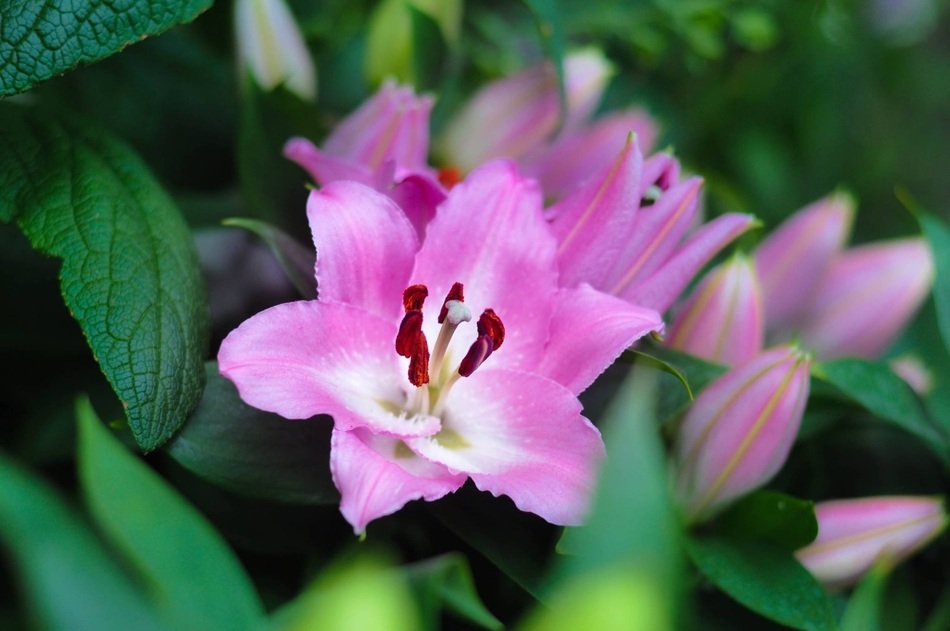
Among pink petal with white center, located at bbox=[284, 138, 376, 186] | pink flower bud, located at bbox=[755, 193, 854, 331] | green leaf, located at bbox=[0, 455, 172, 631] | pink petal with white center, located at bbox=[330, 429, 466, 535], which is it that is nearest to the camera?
green leaf, located at bbox=[0, 455, 172, 631]

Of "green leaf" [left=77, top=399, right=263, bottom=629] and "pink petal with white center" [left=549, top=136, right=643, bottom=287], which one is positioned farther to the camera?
"pink petal with white center" [left=549, top=136, right=643, bottom=287]

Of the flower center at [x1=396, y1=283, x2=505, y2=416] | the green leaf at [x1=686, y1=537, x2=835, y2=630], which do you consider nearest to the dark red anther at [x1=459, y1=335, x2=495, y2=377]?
the flower center at [x1=396, y1=283, x2=505, y2=416]

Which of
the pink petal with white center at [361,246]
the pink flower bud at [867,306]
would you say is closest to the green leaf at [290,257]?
the pink petal with white center at [361,246]

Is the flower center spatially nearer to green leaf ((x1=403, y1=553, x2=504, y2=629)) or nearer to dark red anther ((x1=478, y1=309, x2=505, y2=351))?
dark red anther ((x1=478, y1=309, x2=505, y2=351))

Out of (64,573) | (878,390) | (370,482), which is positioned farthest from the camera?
(878,390)

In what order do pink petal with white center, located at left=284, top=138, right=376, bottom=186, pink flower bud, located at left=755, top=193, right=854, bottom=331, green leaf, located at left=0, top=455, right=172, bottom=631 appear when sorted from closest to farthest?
1. green leaf, located at left=0, top=455, right=172, bottom=631
2. pink petal with white center, located at left=284, top=138, right=376, bottom=186
3. pink flower bud, located at left=755, top=193, right=854, bottom=331

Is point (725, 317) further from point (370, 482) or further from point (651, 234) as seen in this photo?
point (370, 482)

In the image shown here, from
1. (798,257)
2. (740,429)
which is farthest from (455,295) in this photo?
(798,257)

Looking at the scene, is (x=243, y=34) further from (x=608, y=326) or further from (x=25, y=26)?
(x=608, y=326)
